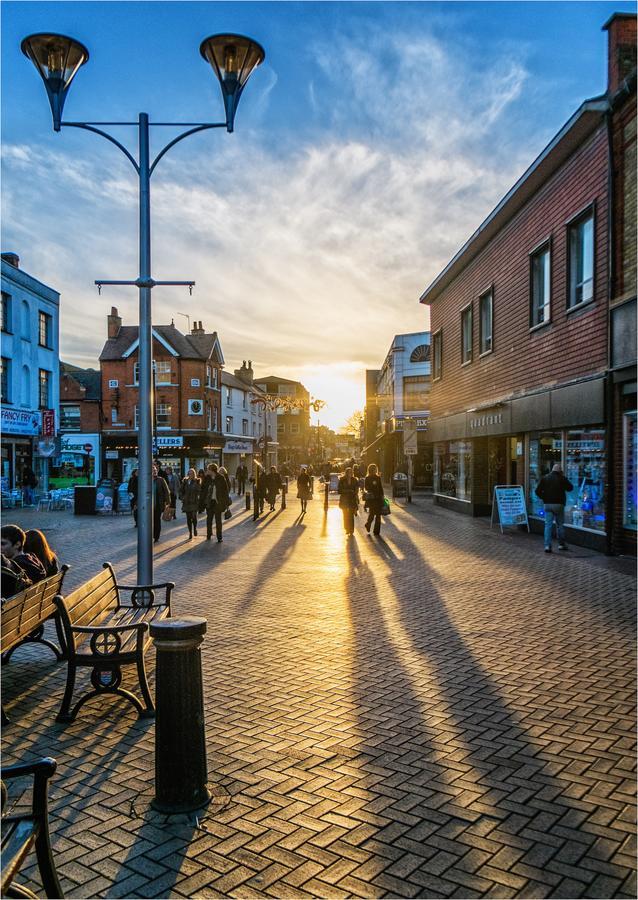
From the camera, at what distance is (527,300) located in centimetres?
1752

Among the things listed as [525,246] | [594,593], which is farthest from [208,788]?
[525,246]

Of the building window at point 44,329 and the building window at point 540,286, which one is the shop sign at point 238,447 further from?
the building window at point 540,286

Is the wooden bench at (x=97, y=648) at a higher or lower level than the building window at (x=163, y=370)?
lower

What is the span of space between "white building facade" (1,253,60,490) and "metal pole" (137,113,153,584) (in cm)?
2386

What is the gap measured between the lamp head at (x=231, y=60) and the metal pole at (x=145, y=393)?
90 cm

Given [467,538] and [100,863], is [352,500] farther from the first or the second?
[100,863]

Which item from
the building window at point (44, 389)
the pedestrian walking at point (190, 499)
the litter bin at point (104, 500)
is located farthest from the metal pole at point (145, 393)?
the building window at point (44, 389)

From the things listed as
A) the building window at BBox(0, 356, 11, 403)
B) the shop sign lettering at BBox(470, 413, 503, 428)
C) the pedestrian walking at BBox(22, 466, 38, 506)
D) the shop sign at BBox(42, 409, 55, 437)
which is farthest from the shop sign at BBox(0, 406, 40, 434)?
the shop sign lettering at BBox(470, 413, 503, 428)

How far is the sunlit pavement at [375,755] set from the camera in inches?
128

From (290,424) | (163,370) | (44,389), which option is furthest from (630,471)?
(290,424)

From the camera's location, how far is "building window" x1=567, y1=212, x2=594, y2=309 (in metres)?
14.2

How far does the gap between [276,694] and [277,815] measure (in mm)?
1896

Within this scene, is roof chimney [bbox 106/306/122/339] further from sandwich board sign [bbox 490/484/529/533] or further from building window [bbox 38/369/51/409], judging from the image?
sandwich board sign [bbox 490/484/529/533]

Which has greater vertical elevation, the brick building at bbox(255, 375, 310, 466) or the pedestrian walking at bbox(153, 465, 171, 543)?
the brick building at bbox(255, 375, 310, 466)
